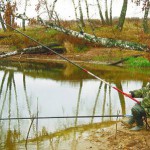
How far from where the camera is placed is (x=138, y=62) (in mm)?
21016

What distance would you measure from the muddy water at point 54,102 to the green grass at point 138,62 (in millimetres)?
1957

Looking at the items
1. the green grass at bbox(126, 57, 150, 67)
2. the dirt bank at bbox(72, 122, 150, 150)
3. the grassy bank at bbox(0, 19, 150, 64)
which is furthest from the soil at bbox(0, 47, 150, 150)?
the green grass at bbox(126, 57, 150, 67)

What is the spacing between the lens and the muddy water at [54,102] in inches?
295

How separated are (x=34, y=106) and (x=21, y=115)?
1.04m

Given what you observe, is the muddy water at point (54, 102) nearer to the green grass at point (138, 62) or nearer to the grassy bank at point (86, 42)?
the green grass at point (138, 62)

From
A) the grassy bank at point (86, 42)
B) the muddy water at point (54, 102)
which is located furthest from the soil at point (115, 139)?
the grassy bank at point (86, 42)

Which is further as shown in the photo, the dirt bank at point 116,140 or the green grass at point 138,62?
the green grass at point 138,62

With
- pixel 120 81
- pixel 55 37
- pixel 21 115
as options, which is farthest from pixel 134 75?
pixel 55 37

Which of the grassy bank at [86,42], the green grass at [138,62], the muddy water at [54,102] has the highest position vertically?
the grassy bank at [86,42]

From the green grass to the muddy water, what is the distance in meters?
1.96

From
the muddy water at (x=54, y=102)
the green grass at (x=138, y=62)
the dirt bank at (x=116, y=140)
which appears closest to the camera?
the dirt bank at (x=116, y=140)

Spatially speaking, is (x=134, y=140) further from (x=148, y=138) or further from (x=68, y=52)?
(x=68, y=52)

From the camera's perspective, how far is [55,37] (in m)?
28.0

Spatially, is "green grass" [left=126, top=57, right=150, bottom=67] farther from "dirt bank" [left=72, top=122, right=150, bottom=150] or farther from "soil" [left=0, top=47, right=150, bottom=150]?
"dirt bank" [left=72, top=122, right=150, bottom=150]
